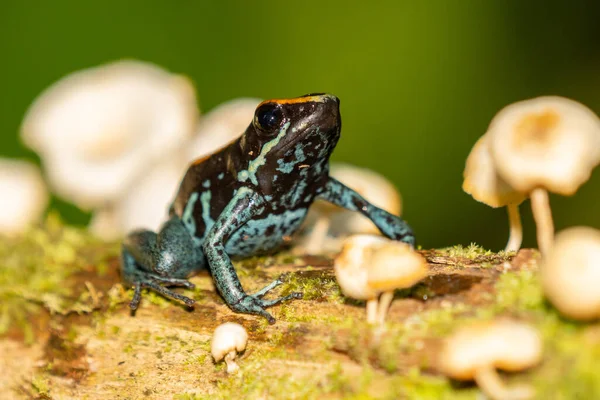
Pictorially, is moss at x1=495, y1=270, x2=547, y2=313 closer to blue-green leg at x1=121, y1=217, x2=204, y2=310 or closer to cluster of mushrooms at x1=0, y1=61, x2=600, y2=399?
cluster of mushrooms at x1=0, y1=61, x2=600, y2=399

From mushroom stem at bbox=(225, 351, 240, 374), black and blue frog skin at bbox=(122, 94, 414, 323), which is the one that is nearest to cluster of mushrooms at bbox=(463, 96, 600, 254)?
black and blue frog skin at bbox=(122, 94, 414, 323)

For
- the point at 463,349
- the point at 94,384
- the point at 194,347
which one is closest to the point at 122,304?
the point at 94,384

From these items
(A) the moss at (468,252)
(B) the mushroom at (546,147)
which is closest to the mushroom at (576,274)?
(B) the mushroom at (546,147)

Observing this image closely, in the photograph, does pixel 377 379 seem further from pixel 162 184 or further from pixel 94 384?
pixel 162 184

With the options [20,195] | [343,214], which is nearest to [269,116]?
[343,214]

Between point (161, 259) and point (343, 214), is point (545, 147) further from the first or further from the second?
point (343, 214)

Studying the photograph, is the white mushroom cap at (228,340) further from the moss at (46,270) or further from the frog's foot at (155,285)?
the moss at (46,270)
